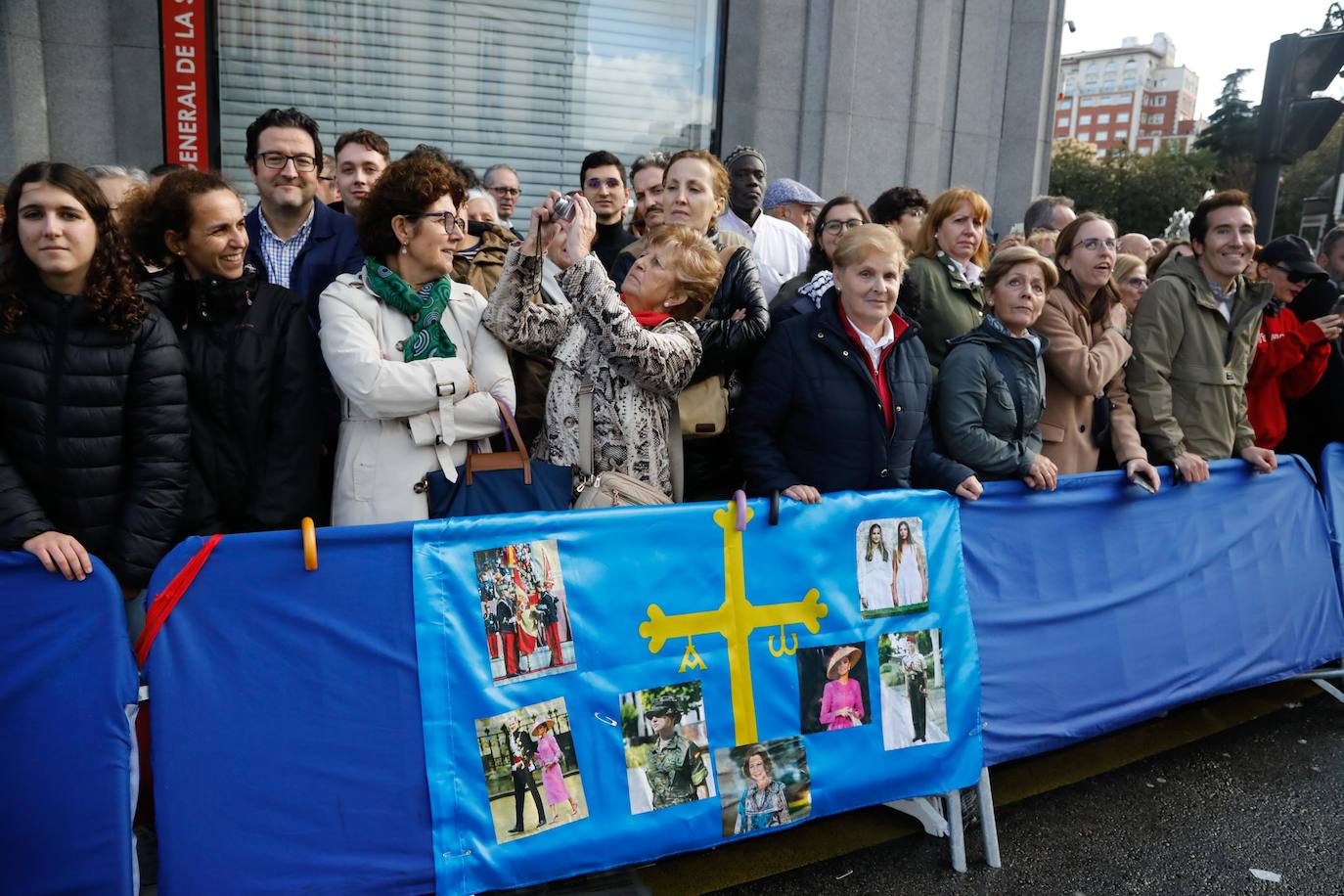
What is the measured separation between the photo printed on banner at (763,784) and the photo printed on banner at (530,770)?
49 centimetres

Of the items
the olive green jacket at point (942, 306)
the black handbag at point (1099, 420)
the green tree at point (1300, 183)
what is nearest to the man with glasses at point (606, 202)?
the olive green jacket at point (942, 306)

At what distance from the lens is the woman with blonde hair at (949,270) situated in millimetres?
4223

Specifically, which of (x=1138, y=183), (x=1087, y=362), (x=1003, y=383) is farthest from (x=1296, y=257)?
(x=1138, y=183)

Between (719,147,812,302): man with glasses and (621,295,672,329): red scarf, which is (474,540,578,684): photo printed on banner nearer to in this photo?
(621,295,672,329): red scarf

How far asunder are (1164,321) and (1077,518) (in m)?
1.27

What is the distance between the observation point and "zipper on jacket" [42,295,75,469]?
8.48 feet

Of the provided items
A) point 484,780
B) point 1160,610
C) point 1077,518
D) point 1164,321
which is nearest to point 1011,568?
point 1077,518

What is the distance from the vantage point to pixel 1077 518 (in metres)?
3.87

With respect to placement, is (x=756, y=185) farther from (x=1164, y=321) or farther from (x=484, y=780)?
(x=484, y=780)

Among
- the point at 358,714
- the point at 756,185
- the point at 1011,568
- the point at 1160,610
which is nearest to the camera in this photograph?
the point at 358,714

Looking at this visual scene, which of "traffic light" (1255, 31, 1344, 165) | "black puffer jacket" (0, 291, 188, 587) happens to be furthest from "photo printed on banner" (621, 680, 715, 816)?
"traffic light" (1255, 31, 1344, 165)

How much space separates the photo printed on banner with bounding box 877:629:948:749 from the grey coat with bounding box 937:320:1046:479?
28.8 inches

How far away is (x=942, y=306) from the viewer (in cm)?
422

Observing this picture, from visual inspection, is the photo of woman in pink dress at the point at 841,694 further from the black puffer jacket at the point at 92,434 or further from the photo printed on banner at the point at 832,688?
the black puffer jacket at the point at 92,434
